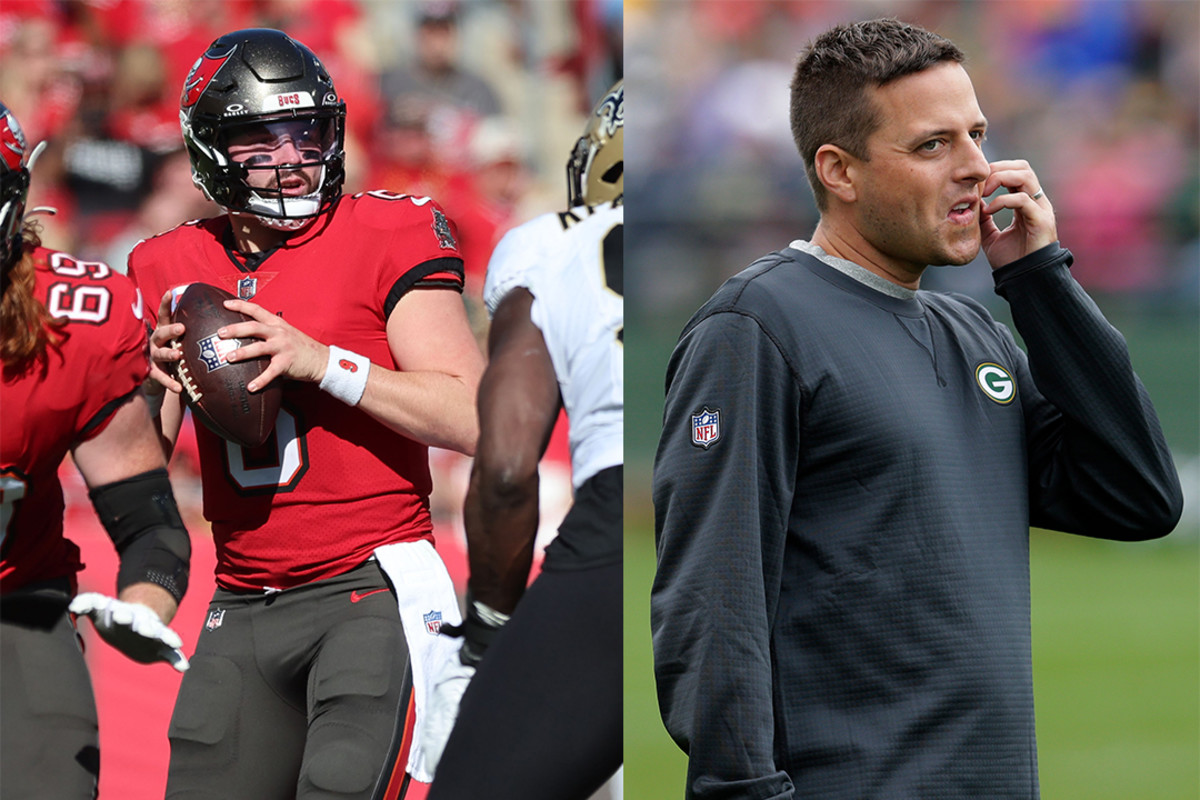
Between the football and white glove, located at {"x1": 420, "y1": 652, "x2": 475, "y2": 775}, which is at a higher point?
the football

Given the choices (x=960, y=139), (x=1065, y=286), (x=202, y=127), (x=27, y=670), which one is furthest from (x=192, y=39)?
(x=1065, y=286)

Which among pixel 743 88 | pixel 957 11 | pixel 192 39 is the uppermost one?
pixel 957 11

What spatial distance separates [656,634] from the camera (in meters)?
1.71

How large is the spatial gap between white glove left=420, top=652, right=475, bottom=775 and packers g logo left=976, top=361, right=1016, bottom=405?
0.99 metres

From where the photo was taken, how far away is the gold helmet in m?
2.47

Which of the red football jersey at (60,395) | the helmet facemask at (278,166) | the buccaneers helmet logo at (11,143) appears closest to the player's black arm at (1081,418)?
the helmet facemask at (278,166)

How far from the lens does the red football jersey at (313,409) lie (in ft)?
7.26

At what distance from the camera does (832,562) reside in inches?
67.4

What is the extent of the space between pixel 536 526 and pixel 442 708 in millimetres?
348

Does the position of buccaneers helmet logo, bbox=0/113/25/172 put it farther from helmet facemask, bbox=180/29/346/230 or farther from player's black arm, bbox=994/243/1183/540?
player's black arm, bbox=994/243/1183/540

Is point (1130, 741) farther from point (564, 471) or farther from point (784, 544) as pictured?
point (784, 544)

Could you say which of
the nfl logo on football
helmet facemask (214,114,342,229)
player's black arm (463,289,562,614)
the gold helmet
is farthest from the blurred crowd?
the nfl logo on football

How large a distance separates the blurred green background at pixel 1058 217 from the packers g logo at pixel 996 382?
3.97m

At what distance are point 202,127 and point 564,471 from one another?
2.73ft
